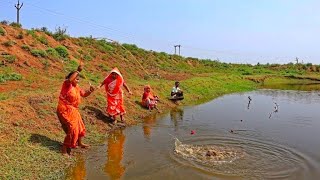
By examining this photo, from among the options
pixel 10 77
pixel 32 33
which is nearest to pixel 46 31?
pixel 32 33

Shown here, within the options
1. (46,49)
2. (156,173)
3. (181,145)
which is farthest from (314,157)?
(46,49)

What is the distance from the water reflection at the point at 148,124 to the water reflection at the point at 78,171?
3215mm

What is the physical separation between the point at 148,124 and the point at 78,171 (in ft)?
18.4

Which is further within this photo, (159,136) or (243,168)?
(159,136)

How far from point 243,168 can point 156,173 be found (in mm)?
1994

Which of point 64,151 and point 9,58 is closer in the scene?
point 64,151

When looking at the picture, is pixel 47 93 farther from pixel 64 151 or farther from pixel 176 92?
pixel 176 92

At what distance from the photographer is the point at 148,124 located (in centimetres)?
1383

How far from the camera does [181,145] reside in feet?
35.2

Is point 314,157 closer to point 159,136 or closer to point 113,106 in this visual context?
point 159,136

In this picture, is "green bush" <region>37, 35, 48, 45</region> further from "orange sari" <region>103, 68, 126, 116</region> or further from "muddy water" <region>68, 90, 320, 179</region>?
"orange sari" <region>103, 68, 126, 116</region>

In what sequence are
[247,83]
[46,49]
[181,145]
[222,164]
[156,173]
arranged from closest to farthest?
1. [156,173]
2. [222,164]
3. [181,145]
4. [46,49]
5. [247,83]

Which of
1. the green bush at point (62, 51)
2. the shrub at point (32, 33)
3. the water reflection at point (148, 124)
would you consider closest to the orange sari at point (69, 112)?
the water reflection at point (148, 124)

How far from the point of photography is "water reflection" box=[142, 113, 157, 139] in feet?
40.4
